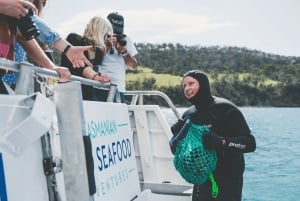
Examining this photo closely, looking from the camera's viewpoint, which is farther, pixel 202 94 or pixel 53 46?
pixel 202 94

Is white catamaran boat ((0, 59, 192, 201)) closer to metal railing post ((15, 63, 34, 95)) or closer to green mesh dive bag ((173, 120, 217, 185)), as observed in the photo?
metal railing post ((15, 63, 34, 95))

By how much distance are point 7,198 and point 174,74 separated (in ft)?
323

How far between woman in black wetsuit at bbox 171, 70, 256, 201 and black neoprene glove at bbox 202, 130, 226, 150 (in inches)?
1.5

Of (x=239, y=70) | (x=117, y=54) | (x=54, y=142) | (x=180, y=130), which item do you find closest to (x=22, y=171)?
(x=54, y=142)

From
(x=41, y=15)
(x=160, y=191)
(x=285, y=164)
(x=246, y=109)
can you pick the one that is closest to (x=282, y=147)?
(x=285, y=164)

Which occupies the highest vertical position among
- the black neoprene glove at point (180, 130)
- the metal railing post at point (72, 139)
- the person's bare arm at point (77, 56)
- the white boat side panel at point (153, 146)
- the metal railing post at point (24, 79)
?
the person's bare arm at point (77, 56)

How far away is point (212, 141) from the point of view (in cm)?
314

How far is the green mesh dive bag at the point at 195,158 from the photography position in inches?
124

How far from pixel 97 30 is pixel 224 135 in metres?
1.43

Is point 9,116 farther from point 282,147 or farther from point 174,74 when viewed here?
point 174,74

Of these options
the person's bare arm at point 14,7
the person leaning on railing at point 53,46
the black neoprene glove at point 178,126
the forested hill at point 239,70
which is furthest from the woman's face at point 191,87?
the forested hill at point 239,70

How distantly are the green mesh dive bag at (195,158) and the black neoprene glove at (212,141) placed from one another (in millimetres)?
36

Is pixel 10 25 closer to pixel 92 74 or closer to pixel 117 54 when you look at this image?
pixel 92 74

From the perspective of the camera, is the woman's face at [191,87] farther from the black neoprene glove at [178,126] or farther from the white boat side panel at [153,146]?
the white boat side panel at [153,146]
